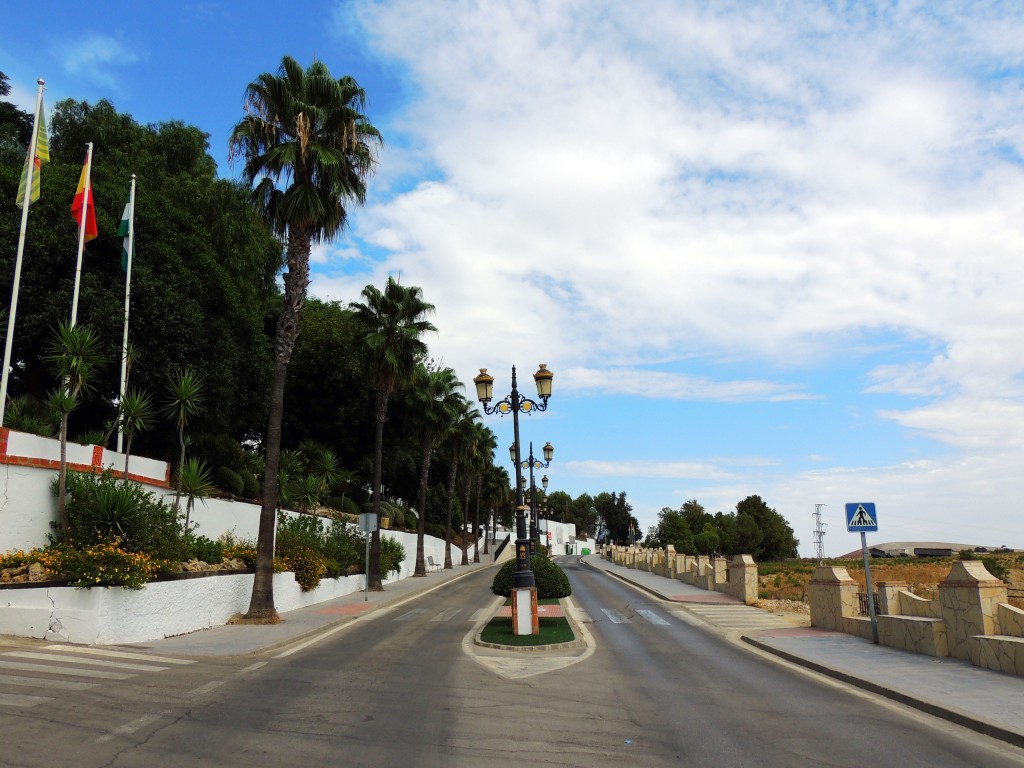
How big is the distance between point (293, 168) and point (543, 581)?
13.9 meters

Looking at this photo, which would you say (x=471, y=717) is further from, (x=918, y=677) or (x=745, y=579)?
(x=745, y=579)

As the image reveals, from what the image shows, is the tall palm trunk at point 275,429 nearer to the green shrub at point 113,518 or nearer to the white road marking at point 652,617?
the green shrub at point 113,518

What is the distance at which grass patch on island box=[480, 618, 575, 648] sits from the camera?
15.6m

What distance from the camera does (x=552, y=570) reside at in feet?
68.6

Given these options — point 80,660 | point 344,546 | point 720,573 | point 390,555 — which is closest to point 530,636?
point 80,660

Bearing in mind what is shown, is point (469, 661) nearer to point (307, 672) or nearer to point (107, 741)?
point (307, 672)

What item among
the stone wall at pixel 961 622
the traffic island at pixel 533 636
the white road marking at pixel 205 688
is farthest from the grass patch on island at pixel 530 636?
the stone wall at pixel 961 622

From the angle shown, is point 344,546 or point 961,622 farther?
point 344,546

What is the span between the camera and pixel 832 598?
60.5 ft

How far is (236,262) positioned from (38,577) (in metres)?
27.0

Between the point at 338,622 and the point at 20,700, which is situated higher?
the point at 20,700

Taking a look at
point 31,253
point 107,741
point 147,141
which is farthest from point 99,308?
point 107,741

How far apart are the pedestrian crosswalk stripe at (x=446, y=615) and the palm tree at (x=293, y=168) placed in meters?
4.90

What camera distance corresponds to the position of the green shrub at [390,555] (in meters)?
37.3
